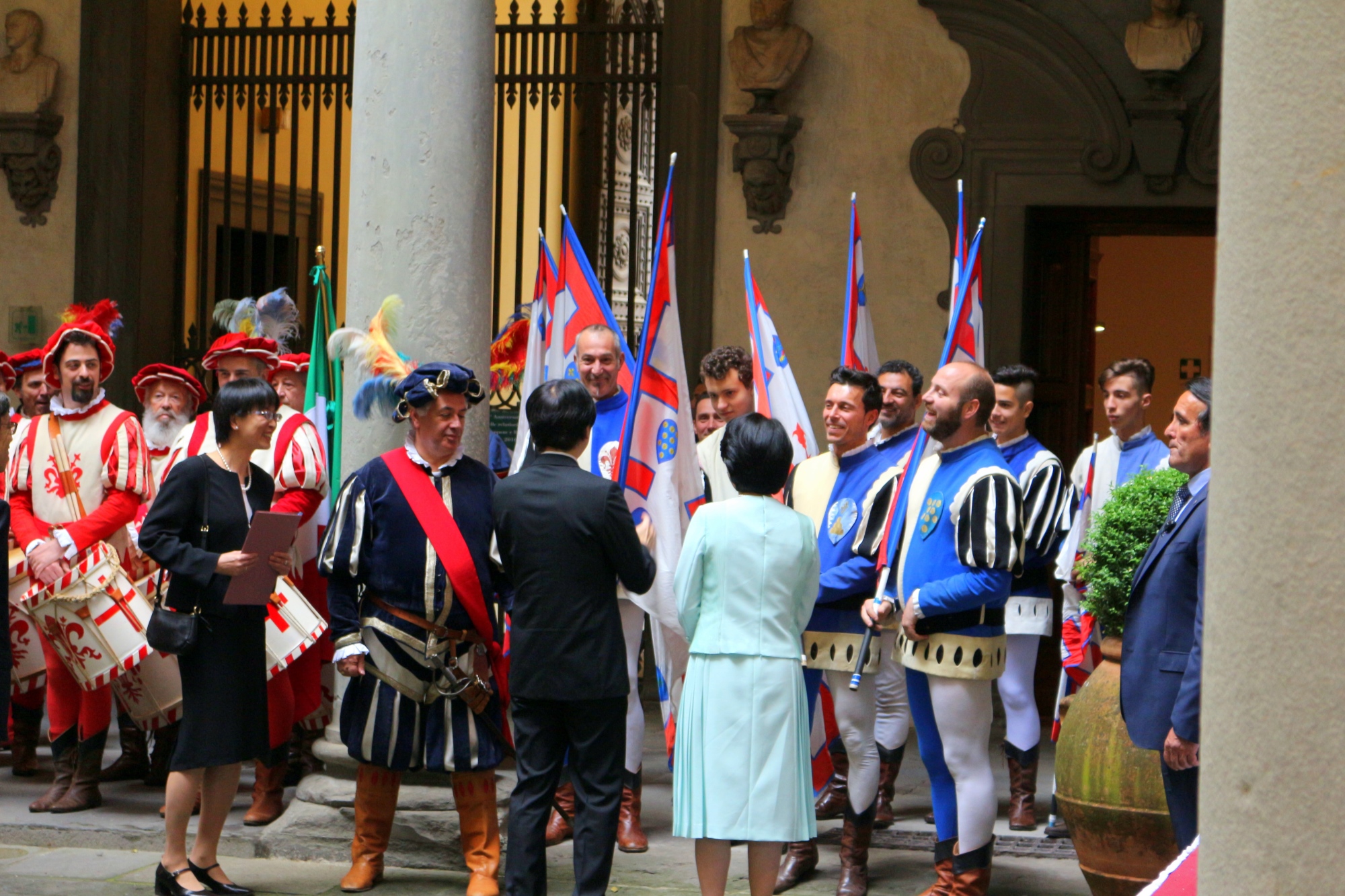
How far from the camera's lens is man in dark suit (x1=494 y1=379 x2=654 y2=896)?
4770mm

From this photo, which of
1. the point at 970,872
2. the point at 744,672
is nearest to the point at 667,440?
the point at 744,672

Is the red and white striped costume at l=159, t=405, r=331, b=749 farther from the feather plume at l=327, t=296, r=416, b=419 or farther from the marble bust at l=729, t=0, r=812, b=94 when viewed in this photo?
the marble bust at l=729, t=0, r=812, b=94

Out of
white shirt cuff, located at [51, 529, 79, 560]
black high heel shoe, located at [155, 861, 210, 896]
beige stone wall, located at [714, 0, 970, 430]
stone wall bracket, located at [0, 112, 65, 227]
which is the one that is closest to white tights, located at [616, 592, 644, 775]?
black high heel shoe, located at [155, 861, 210, 896]

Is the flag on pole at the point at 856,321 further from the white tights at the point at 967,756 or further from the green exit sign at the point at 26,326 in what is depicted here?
the green exit sign at the point at 26,326

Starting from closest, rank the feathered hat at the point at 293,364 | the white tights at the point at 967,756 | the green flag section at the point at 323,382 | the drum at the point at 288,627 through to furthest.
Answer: the white tights at the point at 967,756
the drum at the point at 288,627
the green flag section at the point at 323,382
the feathered hat at the point at 293,364

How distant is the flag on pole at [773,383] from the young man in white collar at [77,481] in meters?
2.46

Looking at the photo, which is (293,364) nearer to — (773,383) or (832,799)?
(773,383)

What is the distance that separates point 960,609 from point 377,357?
6.67 ft

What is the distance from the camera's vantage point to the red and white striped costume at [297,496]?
6.26 m

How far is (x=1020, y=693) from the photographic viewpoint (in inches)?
250

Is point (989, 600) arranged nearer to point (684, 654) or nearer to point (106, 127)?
point (684, 654)

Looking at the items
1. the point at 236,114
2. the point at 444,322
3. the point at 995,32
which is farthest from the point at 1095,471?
the point at 236,114

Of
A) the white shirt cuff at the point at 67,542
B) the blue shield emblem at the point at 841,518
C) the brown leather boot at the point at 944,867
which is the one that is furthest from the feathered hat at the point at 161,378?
the brown leather boot at the point at 944,867

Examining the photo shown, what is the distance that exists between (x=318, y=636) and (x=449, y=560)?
145cm
